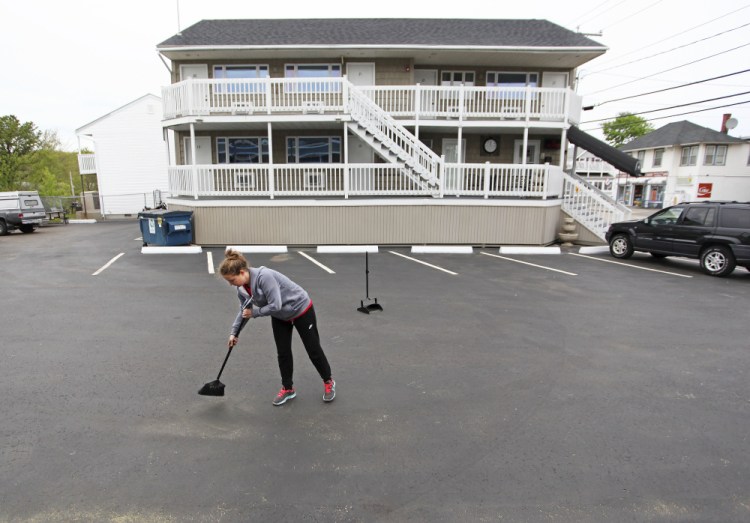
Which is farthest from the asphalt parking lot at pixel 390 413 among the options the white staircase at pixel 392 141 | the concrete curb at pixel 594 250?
the white staircase at pixel 392 141

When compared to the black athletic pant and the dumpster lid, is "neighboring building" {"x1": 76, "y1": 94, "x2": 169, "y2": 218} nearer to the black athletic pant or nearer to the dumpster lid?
the dumpster lid

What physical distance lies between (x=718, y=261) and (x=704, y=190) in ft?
108

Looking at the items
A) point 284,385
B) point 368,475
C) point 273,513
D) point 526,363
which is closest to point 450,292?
point 526,363

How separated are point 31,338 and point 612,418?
726 cm

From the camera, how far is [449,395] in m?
4.41

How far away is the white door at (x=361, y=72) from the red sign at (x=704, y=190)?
33606 mm

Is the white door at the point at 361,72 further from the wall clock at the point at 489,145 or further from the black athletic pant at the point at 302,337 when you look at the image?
the black athletic pant at the point at 302,337

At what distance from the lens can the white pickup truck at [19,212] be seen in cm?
1891

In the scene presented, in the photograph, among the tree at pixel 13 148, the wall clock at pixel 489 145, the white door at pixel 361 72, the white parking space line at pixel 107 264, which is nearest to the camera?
the white parking space line at pixel 107 264

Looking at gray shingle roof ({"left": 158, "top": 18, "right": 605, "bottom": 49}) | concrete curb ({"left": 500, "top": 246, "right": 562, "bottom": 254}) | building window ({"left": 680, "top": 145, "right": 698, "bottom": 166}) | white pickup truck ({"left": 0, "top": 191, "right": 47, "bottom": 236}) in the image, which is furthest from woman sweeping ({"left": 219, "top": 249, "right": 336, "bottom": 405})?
building window ({"left": 680, "top": 145, "right": 698, "bottom": 166})

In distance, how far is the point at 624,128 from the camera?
60.2m

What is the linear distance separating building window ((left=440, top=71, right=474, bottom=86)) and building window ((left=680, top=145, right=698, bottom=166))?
3058 cm

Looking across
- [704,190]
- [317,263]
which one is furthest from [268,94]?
[704,190]

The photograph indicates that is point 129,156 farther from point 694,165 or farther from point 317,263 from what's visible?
point 694,165
